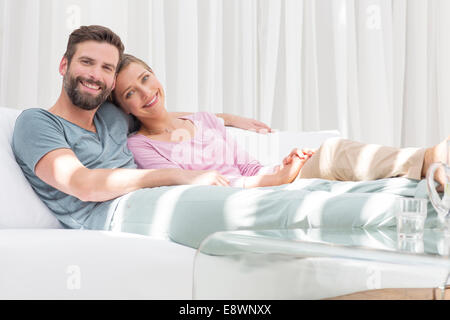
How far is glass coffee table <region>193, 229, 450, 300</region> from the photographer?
55cm

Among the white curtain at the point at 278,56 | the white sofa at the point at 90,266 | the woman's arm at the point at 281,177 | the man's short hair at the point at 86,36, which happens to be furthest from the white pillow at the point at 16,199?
the white curtain at the point at 278,56

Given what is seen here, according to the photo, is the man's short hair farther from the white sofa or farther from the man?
the white sofa

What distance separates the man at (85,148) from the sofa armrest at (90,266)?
23 cm

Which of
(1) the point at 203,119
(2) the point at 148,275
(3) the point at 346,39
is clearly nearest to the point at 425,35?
(3) the point at 346,39

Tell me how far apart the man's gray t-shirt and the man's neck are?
4cm

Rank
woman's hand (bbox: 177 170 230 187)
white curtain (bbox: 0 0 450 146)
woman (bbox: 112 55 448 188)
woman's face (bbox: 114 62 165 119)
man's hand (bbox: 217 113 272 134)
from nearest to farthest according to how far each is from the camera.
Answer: woman's hand (bbox: 177 170 230 187)
woman (bbox: 112 55 448 188)
woman's face (bbox: 114 62 165 119)
man's hand (bbox: 217 113 272 134)
white curtain (bbox: 0 0 450 146)

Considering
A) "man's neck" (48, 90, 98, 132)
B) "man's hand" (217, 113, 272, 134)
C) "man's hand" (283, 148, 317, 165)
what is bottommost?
"man's hand" (283, 148, 317, 165)

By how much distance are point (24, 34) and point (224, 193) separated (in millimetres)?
1498

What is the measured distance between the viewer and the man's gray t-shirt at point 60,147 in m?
1.44

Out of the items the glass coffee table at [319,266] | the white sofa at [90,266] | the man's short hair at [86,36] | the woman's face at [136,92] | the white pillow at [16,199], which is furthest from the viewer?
the woman's face at [136,92]

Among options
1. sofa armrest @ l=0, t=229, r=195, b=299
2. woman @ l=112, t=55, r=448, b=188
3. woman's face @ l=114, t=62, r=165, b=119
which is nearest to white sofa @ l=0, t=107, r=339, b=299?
sofa armrest @ l=0, t=229, r=195, b=299

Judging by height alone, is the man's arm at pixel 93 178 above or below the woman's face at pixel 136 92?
below

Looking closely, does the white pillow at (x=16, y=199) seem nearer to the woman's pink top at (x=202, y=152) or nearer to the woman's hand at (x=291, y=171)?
the woman's pink top at (x=202, y=152)
